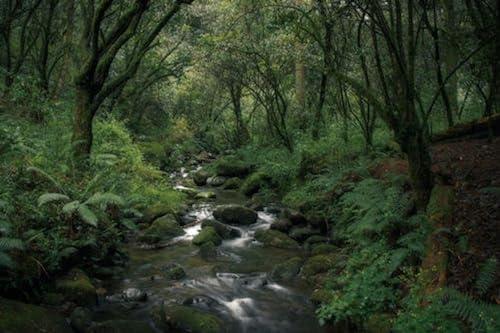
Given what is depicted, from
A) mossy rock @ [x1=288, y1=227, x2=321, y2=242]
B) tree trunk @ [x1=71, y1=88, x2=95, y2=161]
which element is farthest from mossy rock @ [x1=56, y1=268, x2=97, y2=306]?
mossy rock @ [x1=288, y1=227, x2=321, y2=242]

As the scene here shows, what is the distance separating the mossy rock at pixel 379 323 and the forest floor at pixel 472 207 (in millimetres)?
947

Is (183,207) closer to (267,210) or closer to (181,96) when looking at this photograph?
(267,210)

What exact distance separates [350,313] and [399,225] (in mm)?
1816

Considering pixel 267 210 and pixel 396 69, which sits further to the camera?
pixel 267 210

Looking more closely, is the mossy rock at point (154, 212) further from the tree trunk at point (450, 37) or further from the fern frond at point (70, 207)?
the tree trunk at point (450, 37)

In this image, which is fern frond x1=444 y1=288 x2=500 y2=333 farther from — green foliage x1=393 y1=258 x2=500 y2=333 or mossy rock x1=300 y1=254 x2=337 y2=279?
mossy rock x1=300 y1=254 x2=337 y2=279

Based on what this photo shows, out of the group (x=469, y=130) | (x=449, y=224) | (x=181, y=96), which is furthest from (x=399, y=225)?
(x=181, y=96)

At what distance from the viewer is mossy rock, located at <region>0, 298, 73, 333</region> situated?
5.12 meters

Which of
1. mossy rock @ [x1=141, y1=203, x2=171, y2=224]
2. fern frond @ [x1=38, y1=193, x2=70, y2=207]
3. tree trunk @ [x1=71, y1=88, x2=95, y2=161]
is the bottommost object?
mossy rock @ [x1=141, y1=203, x2=171, y2=224]

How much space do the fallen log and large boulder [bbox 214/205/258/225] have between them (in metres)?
5.54

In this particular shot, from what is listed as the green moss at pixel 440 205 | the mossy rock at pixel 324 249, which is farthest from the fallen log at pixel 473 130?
the mossy rock at pixel 324 249

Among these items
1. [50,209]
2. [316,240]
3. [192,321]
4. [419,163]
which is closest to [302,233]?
[316,240]

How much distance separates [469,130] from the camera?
420 inches

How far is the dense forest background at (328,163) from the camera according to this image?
589 cm
